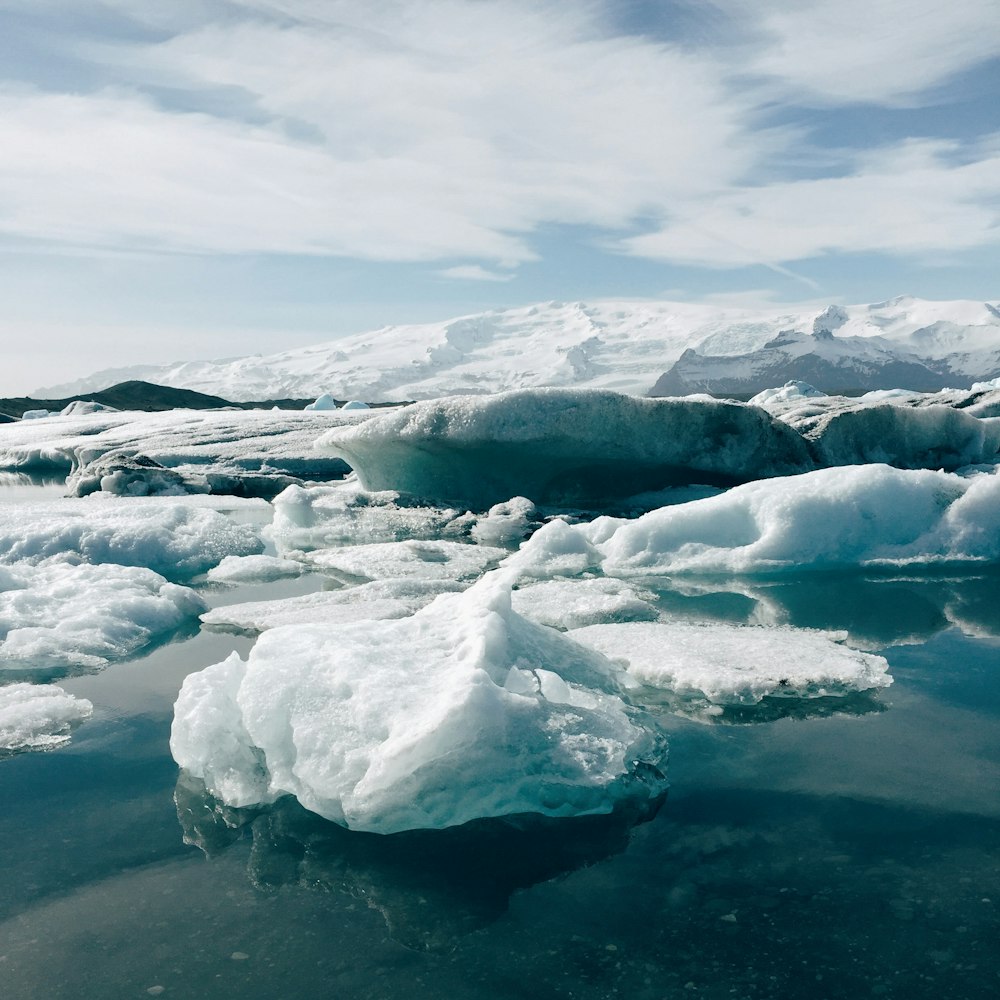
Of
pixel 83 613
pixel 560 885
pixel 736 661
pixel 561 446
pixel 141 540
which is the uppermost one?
pixel 561 446

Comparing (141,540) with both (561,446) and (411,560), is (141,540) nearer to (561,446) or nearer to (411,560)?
(411,560)

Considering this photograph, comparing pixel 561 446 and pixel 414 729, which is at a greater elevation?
pixel 561 446

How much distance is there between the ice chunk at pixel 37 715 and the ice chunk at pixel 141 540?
2697 mm

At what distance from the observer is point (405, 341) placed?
551 feet

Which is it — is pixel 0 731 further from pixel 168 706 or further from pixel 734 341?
pixel 734 341

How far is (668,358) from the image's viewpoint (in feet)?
416

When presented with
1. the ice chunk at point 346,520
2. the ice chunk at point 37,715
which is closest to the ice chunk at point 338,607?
the ice chunk at point 37,715

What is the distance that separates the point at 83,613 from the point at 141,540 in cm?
206

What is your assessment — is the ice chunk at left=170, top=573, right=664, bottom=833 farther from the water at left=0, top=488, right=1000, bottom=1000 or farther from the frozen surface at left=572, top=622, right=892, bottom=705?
the frozen surface at left=572, top=622, right=892, bottom=705

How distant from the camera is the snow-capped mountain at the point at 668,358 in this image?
12594cm

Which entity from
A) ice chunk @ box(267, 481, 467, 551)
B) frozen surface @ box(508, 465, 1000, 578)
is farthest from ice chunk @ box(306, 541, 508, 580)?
ice chunk @ box(267, 481, 467, 551)

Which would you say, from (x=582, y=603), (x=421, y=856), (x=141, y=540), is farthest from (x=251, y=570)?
(x=421, y=856)

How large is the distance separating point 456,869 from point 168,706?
1.68 m

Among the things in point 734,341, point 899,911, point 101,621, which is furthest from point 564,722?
point 734,341
